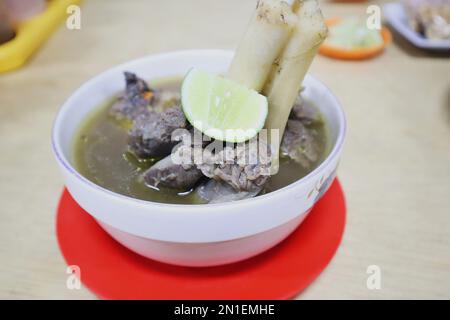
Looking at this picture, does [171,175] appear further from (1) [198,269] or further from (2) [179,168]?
(1) [198,269]

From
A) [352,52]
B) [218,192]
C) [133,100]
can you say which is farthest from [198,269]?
[352,52]

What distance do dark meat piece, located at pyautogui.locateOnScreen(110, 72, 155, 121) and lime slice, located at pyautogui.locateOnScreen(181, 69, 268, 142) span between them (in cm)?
25

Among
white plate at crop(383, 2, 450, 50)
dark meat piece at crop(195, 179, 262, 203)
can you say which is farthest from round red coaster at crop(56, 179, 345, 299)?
white plate at crop(383, 2, 450, 50)

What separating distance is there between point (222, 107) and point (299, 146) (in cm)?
21

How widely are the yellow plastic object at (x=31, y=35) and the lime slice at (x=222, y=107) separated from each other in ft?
3.52

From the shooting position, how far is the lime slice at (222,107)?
738 millimetres

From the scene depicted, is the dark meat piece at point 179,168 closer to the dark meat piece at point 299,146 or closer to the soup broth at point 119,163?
the soup broth at point 119,163

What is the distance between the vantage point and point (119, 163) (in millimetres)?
891

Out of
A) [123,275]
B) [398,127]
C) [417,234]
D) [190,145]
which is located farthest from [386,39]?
[123,275]

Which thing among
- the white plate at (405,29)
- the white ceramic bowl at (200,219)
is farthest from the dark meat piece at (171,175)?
the white plate at (405,29)

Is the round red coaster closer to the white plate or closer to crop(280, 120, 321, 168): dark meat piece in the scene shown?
crop(280, 120, 321, 168): dark meat piece

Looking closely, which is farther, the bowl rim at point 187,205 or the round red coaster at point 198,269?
the round red coaster at point 198,269
